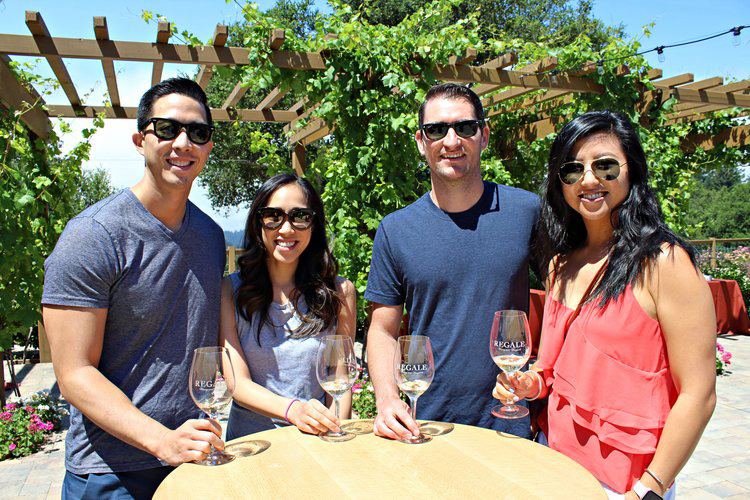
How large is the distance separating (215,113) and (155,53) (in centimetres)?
275

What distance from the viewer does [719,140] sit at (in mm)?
9625

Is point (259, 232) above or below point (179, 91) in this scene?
below

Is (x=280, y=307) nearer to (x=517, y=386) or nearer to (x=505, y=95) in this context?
(x=517, y=386)

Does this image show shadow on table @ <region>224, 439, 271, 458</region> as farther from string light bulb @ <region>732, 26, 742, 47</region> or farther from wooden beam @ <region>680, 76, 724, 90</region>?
wooden beam @ <region>680, 76, 724, 90</region>

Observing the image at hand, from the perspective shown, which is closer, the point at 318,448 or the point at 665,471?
the point at 665,471

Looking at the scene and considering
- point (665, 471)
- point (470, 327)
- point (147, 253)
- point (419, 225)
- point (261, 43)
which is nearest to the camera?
point (665, 471)

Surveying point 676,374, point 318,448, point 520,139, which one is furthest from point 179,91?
point 520,139

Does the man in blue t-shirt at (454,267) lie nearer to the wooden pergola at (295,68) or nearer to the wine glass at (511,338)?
the wine glass at (511,338)

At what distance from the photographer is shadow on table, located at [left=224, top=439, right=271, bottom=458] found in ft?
5.19

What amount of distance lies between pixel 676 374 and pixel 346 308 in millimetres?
1190

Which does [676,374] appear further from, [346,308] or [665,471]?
[346,308]

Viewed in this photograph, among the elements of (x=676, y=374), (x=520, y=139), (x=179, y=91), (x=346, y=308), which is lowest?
(x=676, y=374)

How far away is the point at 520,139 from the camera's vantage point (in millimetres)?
8930

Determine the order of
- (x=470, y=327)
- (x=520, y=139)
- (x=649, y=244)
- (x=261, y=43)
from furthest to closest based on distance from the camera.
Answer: (x=520, y=139)
(x=261, y=43)
(x=470, y=327)
(x=649, y=244)
